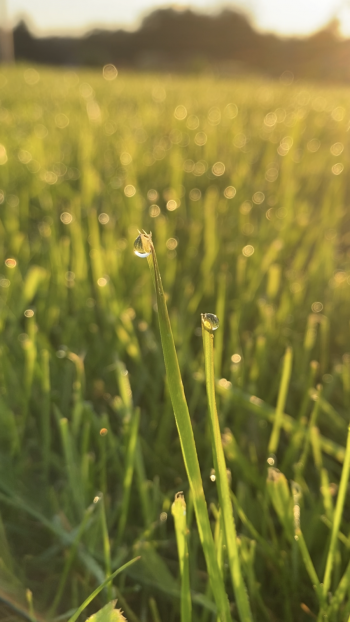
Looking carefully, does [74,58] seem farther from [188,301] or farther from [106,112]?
[188,301]

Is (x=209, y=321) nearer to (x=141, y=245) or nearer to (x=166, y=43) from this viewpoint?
(x=141, y=245)

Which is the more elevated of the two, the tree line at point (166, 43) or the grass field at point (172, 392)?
the tree line at point (166, 43)

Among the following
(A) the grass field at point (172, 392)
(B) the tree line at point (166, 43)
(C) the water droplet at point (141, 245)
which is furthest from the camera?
(B) the tree line at point (166, 43)

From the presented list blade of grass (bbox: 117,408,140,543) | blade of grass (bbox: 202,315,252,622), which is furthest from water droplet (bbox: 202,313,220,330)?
blade of grass (bbox: 117,408,140,543)

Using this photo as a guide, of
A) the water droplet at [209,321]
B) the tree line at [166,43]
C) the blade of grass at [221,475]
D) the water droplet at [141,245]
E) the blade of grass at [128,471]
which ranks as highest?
the tree line at [166,43]

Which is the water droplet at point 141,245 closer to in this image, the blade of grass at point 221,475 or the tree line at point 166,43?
the blade of grass at point 221,475

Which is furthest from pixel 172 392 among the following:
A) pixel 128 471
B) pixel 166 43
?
pixel 166 43

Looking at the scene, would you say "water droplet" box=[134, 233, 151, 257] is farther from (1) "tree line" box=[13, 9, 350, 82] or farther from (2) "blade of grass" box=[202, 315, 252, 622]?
(1) "tree line" box=[13, 9, 350, 82]

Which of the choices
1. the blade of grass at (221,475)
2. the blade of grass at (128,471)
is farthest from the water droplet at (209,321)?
the blade of grass at (128,471)

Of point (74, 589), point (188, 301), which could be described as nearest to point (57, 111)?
point (188, 301)
